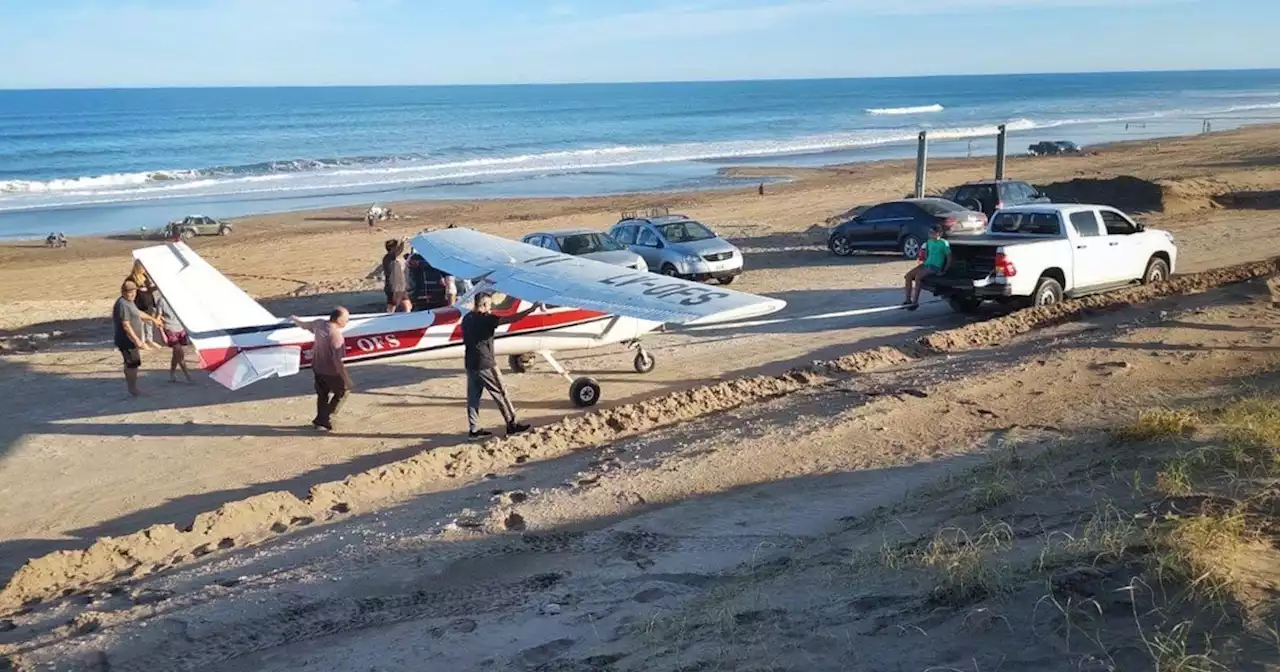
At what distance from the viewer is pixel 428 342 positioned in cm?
1410

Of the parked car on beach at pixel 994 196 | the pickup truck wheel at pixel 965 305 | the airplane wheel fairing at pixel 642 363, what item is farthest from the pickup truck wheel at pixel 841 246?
the airplane wheel fairing at pixel 642 363

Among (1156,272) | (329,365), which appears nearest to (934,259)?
(1156,272)

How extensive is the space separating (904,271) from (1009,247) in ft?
22.1

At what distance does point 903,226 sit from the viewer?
25.8m

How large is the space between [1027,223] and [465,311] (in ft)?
32.8

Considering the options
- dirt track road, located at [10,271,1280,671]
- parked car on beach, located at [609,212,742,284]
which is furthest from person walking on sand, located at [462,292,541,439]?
parked car on beach, located at [609,212,742,284]

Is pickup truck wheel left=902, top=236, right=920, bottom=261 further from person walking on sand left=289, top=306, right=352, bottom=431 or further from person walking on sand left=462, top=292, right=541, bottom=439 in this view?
person walking on sand left=289, top=306, right=352, bottom=431

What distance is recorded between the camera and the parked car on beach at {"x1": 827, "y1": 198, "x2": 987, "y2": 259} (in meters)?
25.2

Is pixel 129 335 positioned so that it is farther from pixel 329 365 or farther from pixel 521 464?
pixel 521 464

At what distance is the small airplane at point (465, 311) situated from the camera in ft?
40.8

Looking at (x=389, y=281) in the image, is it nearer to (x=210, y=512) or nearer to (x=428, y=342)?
(x=428, y=342)

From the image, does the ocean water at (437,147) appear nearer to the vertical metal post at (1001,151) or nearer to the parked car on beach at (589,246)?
the vertical metal post at (1001,151)

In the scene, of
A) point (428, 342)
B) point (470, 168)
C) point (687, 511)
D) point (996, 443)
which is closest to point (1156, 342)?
point (996, 443)

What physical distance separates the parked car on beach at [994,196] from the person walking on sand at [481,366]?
692 inches
